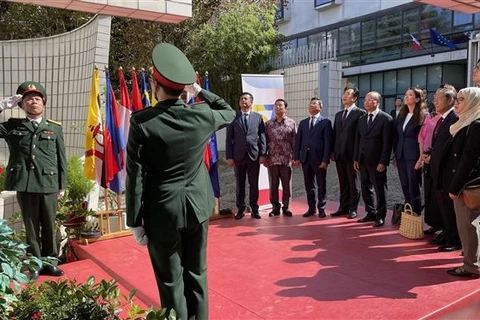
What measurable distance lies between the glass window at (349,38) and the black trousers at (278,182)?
14616 millimetres

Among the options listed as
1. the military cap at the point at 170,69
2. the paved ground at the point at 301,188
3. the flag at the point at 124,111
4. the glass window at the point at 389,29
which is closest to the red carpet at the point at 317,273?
the flag at the point at 124,111

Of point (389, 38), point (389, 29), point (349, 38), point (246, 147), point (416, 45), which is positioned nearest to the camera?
point (246, 147)

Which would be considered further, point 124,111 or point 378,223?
point 378,223

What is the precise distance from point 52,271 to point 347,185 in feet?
12.2

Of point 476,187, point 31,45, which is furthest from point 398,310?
point 31,45

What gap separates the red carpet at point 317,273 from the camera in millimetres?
3090

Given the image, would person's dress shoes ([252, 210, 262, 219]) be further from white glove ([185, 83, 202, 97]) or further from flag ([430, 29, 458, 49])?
flag ([430, 29, 458, 49])

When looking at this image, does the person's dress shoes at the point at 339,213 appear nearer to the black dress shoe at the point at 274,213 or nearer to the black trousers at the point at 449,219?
the black dress shoe at the point at 274,213


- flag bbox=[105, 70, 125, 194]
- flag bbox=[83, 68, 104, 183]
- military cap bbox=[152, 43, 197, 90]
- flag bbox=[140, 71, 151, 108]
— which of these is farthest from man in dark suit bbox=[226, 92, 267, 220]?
military cap bbox=[152, 43, 197, 90]

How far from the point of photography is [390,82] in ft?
58.5

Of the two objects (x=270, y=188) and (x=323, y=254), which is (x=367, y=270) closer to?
(x=323, y=254)

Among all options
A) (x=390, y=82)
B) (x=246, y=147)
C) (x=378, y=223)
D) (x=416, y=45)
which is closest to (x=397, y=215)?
(x=378, y=223)

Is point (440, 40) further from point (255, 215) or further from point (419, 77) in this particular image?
point (255, 215)

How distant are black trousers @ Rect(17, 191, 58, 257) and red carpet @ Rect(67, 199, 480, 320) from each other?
1.17 ft
